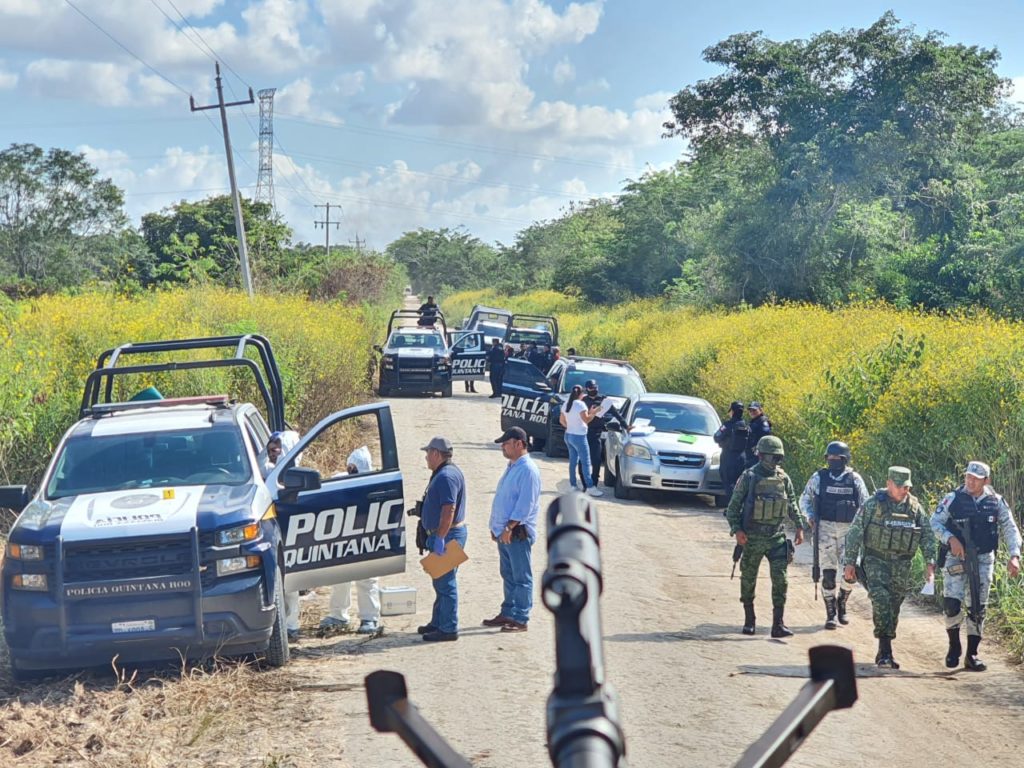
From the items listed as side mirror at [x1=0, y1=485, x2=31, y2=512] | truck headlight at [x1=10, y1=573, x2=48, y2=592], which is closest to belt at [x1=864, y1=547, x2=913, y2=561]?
truck headlight at [x1=10, y1=573, x2=48, y2=592]

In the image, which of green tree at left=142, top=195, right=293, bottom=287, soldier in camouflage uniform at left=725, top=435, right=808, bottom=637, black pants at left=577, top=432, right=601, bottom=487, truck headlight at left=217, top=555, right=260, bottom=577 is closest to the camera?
truck headlight at left=217, top=555, right=260, bottom=577

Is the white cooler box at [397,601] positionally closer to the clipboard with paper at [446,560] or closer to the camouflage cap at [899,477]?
the clipboard with paper at [446,560]

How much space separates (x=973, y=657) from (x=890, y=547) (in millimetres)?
1092

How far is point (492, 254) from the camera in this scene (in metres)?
127

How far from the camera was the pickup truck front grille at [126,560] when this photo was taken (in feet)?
27.8

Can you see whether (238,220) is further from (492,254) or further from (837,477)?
(492,254)

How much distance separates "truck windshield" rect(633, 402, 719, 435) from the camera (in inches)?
757

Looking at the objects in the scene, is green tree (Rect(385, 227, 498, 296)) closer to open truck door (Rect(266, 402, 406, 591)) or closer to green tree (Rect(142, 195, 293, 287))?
green tree (Rect(142, 195, 293, 287))

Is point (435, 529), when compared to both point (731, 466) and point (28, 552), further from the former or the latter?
point (731, 466)

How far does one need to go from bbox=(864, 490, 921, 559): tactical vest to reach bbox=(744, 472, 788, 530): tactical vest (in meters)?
0.96

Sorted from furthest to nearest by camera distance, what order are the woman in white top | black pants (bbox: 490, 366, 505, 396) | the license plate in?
black pants (bbox: 490, 366, 505, 396)
the woman in white top
the license plate

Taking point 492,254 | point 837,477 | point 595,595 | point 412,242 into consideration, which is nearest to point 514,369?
point 837,477

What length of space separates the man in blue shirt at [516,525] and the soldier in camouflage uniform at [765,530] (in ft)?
6.13

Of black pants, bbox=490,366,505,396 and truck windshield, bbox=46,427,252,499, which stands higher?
truck windshield, bbox=46,427,252,499
